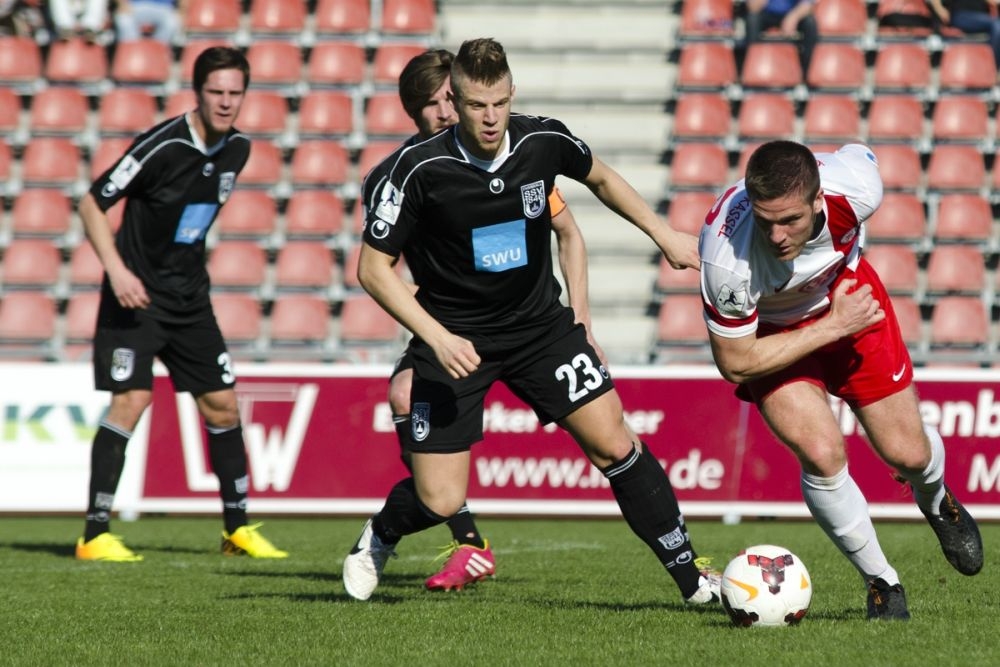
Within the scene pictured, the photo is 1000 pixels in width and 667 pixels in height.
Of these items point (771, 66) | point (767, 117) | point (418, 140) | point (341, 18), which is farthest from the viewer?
point (341, 18)

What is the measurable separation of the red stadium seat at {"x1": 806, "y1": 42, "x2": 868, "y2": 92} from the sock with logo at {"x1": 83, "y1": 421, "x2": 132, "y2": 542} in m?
9.70

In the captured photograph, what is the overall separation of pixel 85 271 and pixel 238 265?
60.8 inches

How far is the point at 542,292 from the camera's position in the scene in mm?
6434

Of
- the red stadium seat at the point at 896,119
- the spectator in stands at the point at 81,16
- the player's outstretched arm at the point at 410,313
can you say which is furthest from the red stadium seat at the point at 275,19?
the player's outstretched arm at the point at 410,313

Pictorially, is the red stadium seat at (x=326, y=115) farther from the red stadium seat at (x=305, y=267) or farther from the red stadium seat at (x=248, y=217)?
the red stadium seat at (x=305, y=267)

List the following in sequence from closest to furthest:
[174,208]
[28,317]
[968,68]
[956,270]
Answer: [174,208] < [956,270] < [28,317] < [968,68]

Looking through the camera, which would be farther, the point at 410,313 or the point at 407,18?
the point at 407,18

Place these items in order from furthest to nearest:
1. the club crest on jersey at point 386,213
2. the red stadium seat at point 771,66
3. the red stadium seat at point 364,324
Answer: the red stadium seat at point 771,66, the red stadium seat at point 364,324, the club crest on jersey at point 386,213

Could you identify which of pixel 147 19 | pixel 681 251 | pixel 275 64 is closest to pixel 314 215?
pixel 275 64

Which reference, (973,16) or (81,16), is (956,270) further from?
(81,16)

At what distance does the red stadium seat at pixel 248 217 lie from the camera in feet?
51.3

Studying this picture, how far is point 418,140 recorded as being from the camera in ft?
22.5

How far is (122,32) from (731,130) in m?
6.82

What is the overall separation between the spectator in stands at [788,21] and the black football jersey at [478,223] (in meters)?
10.4
